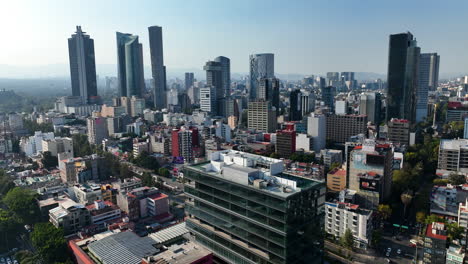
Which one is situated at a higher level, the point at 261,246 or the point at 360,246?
the point at 261,246

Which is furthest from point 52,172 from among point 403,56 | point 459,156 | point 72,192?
point 403,56

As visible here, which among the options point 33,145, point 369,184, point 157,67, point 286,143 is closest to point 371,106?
point 286,143

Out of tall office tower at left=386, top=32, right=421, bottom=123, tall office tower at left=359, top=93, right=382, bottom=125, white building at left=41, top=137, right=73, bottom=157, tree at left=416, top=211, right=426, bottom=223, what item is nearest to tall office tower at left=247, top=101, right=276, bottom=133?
tall office tower at left=359, top=93, right=382, bottom=125

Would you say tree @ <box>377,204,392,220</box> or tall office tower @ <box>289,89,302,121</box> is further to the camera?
tall office tower @ <box>289,89,302,121</box>

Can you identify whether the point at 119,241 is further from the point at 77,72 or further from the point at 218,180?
the point at 77,72

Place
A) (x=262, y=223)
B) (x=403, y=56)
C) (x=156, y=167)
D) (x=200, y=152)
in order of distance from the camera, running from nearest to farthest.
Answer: (x=262, y=223) < (x=156, y=167) < (x=200, y=152) < (x=403, y=56)

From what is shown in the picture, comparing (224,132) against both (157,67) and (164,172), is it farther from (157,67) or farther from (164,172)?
(157,67)

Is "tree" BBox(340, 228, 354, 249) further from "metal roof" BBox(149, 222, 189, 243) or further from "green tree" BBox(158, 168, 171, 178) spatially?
"green tree" BBox(158, 168, 171, 178)
